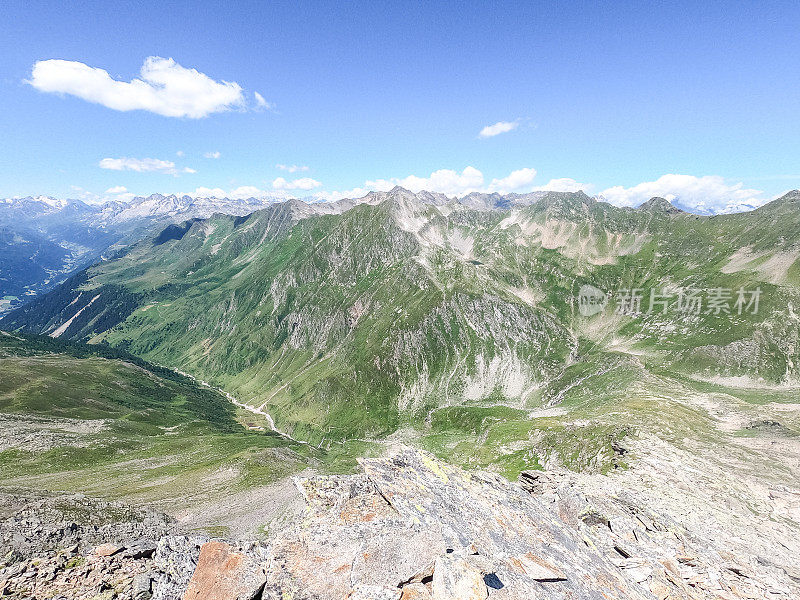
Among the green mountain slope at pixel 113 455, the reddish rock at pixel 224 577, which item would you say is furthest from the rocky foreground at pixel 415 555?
the green mountain slope at pixel 113 455

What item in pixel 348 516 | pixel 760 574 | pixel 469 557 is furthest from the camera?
pixel 760 574

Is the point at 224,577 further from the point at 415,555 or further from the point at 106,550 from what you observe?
the point at 106,550

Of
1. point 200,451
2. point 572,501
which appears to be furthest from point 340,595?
point 200,451

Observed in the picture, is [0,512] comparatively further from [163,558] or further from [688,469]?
[688,469]

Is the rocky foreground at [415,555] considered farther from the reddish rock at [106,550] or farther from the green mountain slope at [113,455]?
the green mountain slope at [113,455]

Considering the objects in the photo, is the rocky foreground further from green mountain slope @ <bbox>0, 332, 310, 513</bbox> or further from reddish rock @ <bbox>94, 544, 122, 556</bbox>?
green mountain slope @ <bbox>0, 332, 310, 513</bbox>

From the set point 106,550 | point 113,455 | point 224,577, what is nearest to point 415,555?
point 224,577
